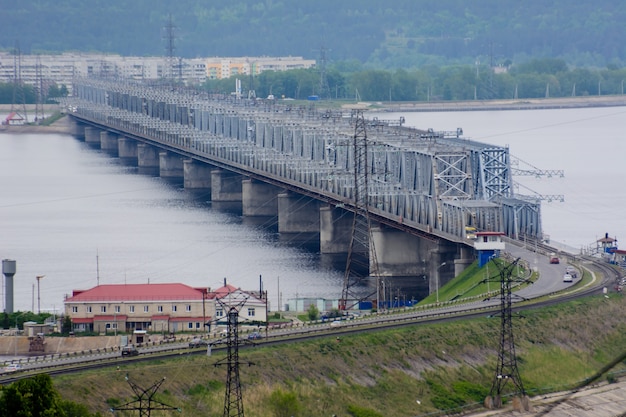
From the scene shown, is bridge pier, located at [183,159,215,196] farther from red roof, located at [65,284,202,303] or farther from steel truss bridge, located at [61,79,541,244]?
red roof, located at [65,284,202,303]

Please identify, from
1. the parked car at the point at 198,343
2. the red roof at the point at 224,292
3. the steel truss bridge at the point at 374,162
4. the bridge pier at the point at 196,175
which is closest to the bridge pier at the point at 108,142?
the steel truss bridge at the point at 374,162

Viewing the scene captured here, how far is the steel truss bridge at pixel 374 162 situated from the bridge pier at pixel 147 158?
2007 millimetres

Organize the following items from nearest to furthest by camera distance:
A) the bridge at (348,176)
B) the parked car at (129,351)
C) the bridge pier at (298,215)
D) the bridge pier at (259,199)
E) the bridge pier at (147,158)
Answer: the parked car at (129,351) → the bridge at (348,176) → the bridge pier at (298,215) → the bridge pier at (259,199) → the bridge pier at (147,158)

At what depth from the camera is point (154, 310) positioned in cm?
7144

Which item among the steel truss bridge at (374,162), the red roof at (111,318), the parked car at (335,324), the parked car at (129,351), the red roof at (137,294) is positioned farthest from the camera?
the steel truss bridge at (374,162)

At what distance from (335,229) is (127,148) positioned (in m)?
84.5

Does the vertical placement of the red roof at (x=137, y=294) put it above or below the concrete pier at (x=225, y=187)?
above

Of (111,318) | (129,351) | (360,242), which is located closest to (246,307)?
(111,318)

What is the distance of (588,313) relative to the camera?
230ft

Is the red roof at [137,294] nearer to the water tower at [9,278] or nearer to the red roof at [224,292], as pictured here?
the red roof at [224,292]

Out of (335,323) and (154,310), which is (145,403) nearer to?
(335,323)

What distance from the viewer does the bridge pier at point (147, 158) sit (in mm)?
171750

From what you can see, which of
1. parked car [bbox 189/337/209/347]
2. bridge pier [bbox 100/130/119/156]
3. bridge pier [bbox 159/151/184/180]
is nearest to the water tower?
parked car [bbox 189/337/209/347]

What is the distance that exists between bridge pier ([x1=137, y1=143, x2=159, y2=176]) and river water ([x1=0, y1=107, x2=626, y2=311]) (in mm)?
1750
